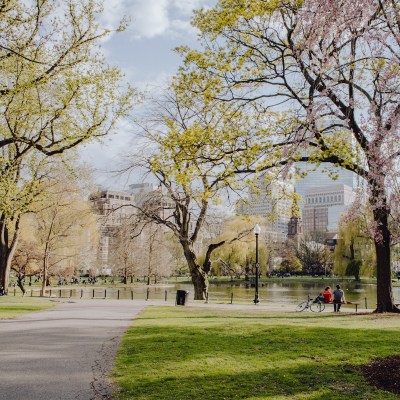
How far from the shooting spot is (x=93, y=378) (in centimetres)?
776

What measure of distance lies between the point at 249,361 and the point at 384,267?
11687 millimetres

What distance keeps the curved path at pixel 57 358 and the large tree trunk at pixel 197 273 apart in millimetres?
15274

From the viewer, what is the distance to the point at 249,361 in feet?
28.7

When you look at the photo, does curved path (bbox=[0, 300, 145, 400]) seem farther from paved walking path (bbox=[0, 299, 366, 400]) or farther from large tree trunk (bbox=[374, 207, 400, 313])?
large tree trunk (bbox=[374, 207, 400, 313])

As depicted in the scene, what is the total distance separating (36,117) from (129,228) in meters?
8.71

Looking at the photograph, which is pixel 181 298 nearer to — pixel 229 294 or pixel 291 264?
pixel 229 294

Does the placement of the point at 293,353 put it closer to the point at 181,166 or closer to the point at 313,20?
the point at 313,20

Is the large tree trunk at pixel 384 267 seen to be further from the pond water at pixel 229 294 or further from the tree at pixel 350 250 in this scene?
the tree at pixel 350 250

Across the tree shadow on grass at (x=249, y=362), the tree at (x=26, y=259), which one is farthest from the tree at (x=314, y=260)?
the tree shadow on grass at (x=249, y=362)

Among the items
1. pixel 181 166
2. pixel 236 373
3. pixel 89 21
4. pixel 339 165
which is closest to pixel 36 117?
pixel 89 21

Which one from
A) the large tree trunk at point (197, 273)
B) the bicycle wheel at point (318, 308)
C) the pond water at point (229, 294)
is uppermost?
the large tree trunk at point (197, 273)

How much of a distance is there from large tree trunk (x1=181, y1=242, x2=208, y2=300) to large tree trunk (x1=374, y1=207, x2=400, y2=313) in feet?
44.8

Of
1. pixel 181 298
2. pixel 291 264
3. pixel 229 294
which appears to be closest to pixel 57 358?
pixel 181 298

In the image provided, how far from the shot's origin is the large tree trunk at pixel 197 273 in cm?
3041
